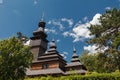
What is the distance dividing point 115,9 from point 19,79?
27.9 metres

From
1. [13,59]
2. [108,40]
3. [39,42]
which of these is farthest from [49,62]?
[13,59]

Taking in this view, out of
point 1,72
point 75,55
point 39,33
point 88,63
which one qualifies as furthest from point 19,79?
point 88,63

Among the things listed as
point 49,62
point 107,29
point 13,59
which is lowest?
point 13,59

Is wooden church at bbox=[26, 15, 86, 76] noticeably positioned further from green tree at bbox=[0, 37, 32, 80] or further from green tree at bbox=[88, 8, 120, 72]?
green tree at bbox=[0, 37, 32, 80]

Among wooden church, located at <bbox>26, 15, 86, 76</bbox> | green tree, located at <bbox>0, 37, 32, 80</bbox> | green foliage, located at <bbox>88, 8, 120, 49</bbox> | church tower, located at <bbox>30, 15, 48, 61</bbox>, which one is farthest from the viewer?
church tower, located at <bbox>30, 15, 48, 61</bbox>

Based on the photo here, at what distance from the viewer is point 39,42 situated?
65875 mm

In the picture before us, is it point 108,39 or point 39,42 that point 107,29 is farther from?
point 39,42

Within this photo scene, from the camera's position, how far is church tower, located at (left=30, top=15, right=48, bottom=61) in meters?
64.2

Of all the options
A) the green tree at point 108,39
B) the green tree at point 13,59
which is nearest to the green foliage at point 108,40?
the green tree at point 108,39

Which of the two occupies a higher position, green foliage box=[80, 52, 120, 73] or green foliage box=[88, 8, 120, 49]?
green foliage box=[88, 8, 120, 49]

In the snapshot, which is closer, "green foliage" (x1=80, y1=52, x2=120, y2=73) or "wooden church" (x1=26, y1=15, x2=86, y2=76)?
"green foliage" (x1=80, y1=52, x2=120, y2=73)

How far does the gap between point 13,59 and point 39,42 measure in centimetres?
3499

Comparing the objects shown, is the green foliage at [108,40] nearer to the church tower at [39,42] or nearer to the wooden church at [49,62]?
the wooden church at [49,62]

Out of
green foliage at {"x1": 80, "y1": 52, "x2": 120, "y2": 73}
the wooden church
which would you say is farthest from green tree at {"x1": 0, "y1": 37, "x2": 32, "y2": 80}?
the wooden church
